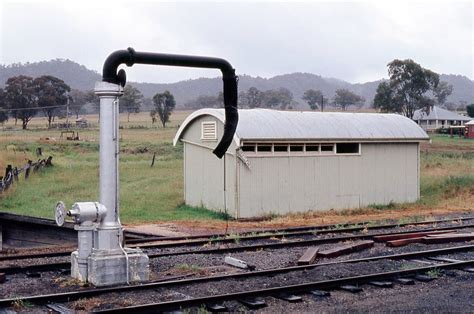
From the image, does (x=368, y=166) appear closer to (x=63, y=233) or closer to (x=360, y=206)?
(x=360, y=206)

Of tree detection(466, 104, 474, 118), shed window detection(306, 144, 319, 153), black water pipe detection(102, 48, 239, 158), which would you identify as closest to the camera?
black water pipe detection(102, 48, 239, 158)

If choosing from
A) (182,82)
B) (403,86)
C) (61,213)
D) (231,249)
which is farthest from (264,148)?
(182,82)

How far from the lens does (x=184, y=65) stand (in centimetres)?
1115

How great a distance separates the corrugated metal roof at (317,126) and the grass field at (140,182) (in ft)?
8.05

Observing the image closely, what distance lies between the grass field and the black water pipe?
9.31m

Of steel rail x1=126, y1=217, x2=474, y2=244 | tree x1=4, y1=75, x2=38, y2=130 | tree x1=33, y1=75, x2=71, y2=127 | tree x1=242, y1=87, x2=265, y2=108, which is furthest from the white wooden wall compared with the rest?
tree x1=242, y1=87, x2=265, y2=108

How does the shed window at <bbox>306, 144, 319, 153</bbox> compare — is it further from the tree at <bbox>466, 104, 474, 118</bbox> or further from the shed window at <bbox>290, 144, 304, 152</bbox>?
the tree at <bbox>466, 104, 474, 118</bbox>

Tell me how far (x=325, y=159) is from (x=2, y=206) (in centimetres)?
1110

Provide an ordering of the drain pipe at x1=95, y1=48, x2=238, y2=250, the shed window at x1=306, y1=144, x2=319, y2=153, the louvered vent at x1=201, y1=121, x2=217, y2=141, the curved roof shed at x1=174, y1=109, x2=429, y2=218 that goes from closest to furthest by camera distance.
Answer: the drain pipe at x1=95, y1=48, x2=238, y2=250 < the curved roof shed at x1=174, y1=109, x2=429, y2=218 < the louvered vent at x1=201, y1=121, x2=217, y2=141 < the shed window at x1=306, y1=144, x2=319, y2=153

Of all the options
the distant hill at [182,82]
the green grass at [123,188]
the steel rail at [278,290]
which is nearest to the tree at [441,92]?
the distant hill at [182,82]

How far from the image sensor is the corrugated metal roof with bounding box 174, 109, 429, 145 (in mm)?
21062

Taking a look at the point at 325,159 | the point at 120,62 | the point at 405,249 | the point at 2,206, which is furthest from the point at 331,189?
the point at 120,62

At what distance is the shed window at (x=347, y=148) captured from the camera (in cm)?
2290

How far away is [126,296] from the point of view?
30.7ft
